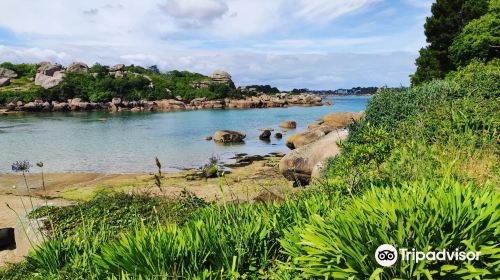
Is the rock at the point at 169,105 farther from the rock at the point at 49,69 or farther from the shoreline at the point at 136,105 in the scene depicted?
the rock at the point at 49,69

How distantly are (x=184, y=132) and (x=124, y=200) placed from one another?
42.6 meters

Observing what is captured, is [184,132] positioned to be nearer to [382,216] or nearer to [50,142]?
[50,142]

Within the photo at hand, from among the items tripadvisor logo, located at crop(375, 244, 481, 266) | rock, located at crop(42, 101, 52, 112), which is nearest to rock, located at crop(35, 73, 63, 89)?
rock, located at crop(42, 101, 52, 112)

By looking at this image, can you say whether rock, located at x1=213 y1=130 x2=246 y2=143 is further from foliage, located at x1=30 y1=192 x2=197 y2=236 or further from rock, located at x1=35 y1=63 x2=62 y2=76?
rock, located at x1=35 y1=63 x2=62 y2=76

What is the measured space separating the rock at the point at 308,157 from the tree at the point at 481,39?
59.4 ft

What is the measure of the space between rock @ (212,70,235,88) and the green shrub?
15881 centimetres

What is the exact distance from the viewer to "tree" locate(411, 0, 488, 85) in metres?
39.8

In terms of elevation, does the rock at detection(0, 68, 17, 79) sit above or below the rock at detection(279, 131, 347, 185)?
above

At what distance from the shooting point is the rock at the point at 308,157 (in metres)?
17.3

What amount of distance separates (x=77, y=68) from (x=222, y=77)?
53.5 metres

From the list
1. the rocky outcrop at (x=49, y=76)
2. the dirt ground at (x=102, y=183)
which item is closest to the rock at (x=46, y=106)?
the rocky outcrop at (x=49, y=76)

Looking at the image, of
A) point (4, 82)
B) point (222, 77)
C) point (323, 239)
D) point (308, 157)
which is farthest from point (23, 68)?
point (323, 239)

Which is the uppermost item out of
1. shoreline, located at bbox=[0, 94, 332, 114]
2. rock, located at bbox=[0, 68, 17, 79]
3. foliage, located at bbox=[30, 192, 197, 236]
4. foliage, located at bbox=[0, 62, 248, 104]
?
rock, located at bbox=[0, 68, 17, 79]

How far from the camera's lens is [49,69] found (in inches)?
5167
